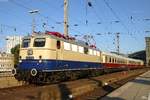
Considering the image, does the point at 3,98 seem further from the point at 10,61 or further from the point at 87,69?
the point at 87,69

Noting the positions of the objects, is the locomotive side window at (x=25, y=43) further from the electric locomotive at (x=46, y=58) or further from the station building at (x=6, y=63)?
the station building at (x=6, y=63)

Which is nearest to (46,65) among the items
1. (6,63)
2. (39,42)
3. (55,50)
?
(55,50)

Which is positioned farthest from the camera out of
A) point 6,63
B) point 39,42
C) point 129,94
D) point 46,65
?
point 6,63

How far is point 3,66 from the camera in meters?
25.0

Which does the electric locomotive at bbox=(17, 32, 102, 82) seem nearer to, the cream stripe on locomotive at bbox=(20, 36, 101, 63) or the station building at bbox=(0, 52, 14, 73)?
the cream stripe on locomotive at bbox=(20, 36, 101, 63)

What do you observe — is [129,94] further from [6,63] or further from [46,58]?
[6,63]

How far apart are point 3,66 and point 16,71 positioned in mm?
3890

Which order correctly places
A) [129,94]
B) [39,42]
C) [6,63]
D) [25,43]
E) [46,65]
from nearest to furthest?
[129,94] < [46,65] < [39,42] < [25,43] < [6,63]

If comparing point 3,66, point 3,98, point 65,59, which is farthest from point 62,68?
point 3,98

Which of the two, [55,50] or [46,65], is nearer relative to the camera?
[46,65]

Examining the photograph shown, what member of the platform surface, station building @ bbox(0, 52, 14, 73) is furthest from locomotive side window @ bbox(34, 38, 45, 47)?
the platform surface

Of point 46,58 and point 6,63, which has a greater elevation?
point 46,58

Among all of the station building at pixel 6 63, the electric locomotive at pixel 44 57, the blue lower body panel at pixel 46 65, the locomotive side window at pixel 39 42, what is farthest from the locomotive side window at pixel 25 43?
the station building at pixel 6 63

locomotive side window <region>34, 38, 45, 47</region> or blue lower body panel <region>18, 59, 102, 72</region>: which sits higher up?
locomotive side window <region>34, 38, 45, 47</region>
